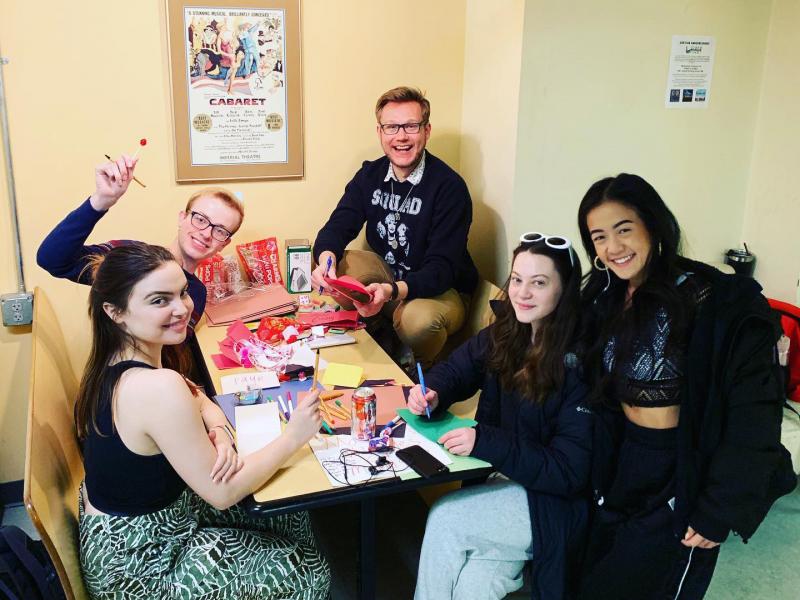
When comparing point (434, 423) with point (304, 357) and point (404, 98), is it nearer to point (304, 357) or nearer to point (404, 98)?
point (304, 357)

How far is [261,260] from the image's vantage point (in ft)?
9.71

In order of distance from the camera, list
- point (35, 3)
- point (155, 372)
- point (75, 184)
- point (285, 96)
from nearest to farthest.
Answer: point (155, 372)
point (35, 3)
point (75, 184)
point (285, 96)

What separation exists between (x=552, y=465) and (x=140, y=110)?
2036 mm

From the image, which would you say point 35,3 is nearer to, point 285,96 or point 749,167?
point 285,96

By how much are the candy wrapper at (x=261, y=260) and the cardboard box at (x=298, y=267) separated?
70 mm

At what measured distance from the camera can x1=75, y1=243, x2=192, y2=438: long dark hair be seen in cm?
166

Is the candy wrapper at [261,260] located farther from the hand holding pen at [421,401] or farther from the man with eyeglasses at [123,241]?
the hand holding pen at [421,401]

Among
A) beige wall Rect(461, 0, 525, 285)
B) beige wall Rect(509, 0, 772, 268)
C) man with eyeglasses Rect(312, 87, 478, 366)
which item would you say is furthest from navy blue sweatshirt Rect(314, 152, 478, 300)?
beige wall Rect(509, 0, 772, 268)

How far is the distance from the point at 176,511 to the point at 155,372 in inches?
15.2

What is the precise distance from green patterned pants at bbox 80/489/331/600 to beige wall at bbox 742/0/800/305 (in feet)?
7.25

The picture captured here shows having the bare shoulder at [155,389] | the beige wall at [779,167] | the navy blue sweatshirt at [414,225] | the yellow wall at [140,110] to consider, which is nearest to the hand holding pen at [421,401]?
the bare shoulder at [155,389]

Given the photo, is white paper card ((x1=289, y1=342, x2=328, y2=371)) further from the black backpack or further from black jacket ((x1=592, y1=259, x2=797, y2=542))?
black jacket ((x1=592, y1=259, x2=797, y2=542))

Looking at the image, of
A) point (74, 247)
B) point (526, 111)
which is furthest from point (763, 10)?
point (74, 247)

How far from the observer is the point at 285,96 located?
291 cm
